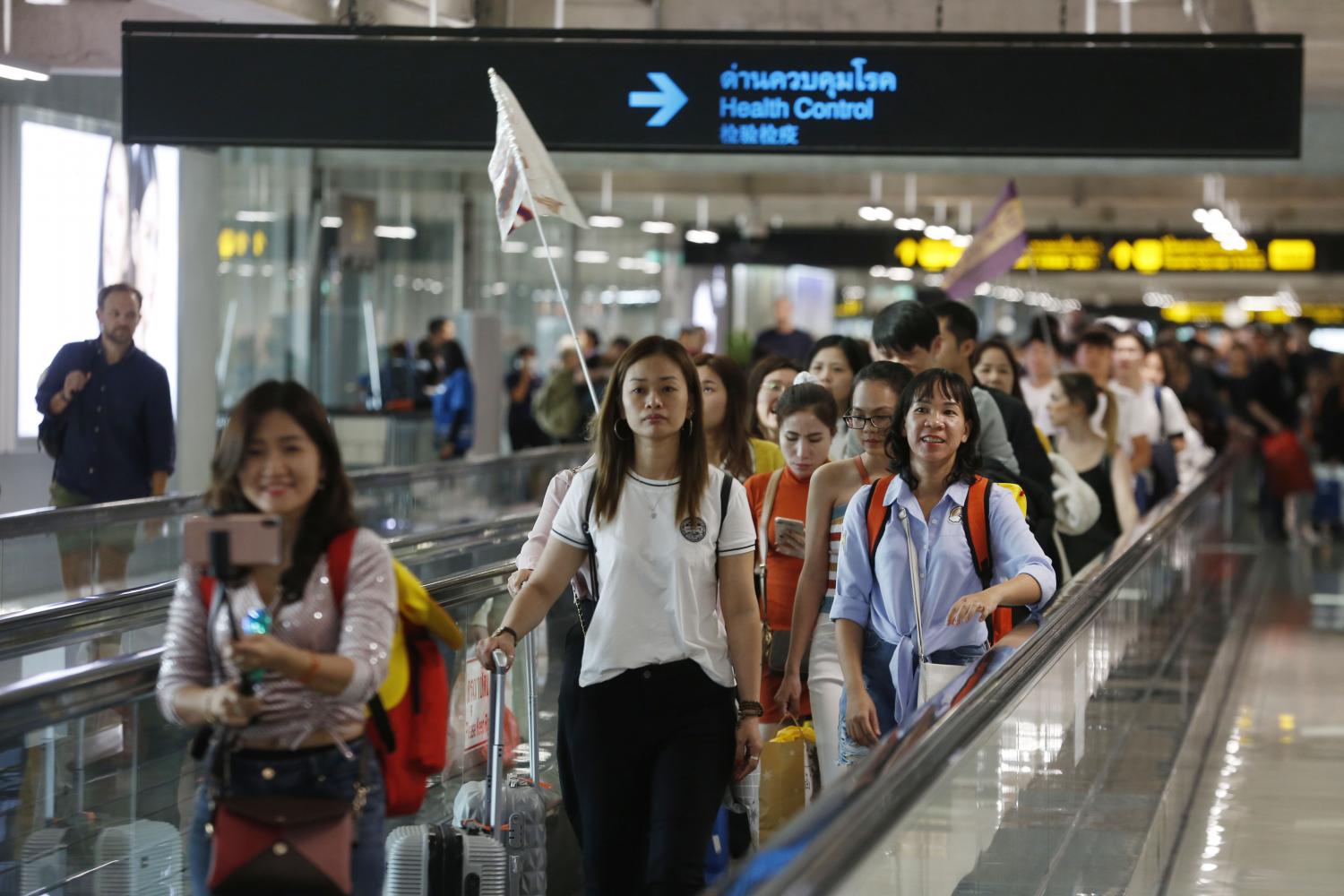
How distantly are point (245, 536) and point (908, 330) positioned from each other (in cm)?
332

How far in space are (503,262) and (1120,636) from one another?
18585mm

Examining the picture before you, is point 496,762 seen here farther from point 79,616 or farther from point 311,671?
point 311,671

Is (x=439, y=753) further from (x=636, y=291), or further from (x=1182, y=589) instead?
(x=636, y=291)

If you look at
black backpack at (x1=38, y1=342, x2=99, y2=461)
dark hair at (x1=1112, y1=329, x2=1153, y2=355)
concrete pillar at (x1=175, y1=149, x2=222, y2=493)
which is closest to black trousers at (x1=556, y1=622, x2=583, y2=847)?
black backpack at (x1=38, y1=342, x2=99, y2=461)

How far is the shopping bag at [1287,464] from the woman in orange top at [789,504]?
42.5 ft

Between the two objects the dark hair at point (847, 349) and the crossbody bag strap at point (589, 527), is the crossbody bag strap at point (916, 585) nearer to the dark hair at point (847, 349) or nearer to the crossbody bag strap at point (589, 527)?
the crossbody bag strap at point (589, 527)

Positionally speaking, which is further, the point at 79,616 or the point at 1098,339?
the point at 1098,339

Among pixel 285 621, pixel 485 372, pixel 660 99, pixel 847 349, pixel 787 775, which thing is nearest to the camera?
pixel 285 621

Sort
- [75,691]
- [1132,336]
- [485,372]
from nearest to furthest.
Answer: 1. [75,691]
2. [1132,336]
3. [485,372]

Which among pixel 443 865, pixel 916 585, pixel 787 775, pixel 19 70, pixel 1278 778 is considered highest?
pixel 19 70

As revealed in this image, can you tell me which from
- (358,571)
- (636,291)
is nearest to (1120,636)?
(358,571)

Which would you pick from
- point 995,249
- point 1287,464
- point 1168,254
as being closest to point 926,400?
point 995,249

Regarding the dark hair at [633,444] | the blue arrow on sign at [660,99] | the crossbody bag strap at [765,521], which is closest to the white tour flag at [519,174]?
the crossbody bag strap at [765,521]

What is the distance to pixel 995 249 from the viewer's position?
1130cm
